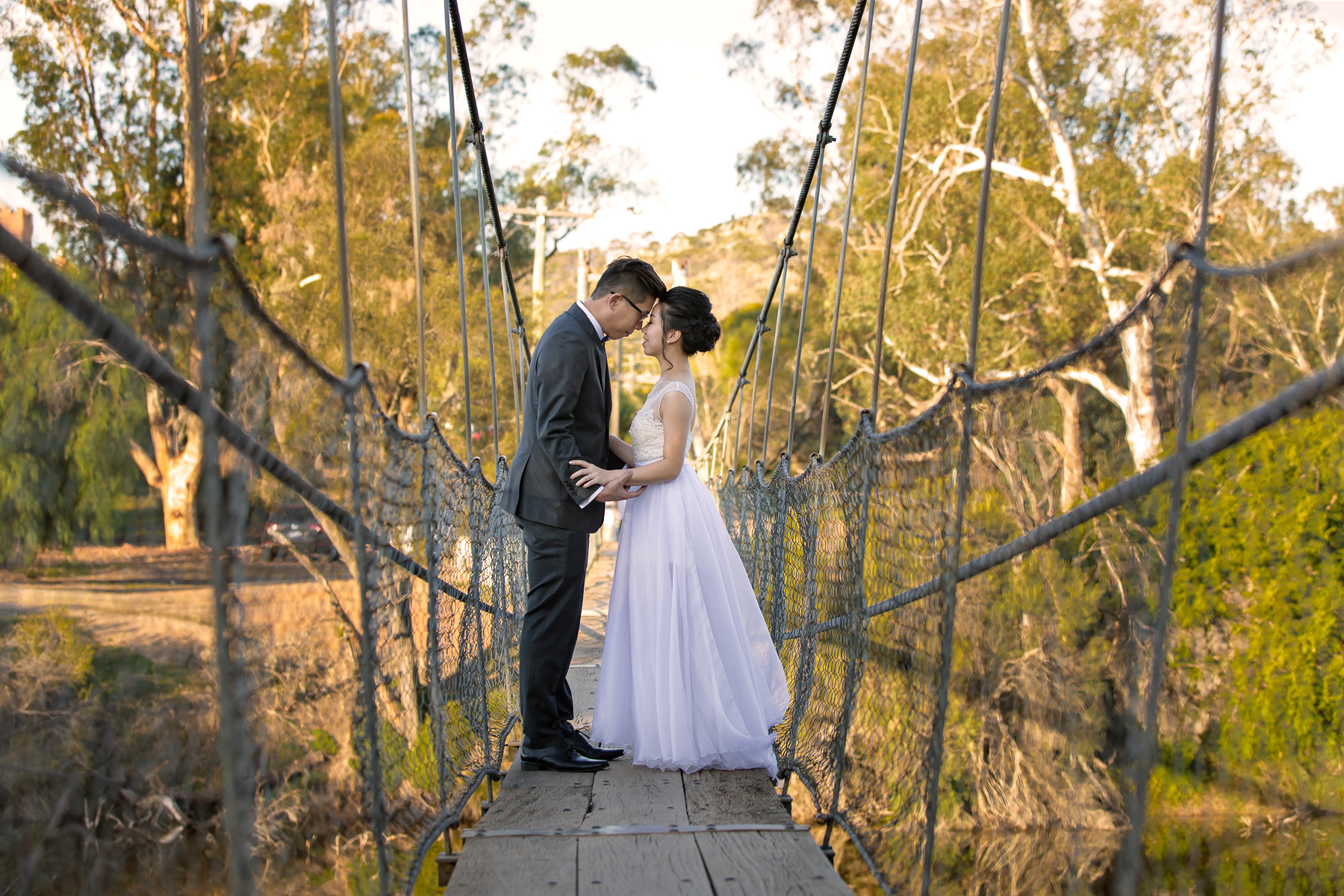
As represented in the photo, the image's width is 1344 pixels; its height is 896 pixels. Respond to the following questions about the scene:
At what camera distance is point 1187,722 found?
10.7 ft

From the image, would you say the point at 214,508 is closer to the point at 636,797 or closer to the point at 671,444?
the point at 636,797

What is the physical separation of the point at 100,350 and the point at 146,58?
999 cm

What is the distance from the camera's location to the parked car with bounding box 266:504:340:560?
1.06 meters

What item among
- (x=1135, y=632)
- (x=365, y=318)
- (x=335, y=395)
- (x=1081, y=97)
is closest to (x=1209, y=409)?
(x=1135, y=632)

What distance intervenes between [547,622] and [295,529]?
0.77 m

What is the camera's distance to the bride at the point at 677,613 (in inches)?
72.6

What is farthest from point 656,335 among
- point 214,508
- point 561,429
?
point 214,508

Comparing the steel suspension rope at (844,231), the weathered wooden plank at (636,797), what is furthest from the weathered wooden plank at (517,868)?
the steel suspension rope at (844,231)

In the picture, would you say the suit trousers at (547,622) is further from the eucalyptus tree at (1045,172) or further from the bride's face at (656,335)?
the eucalyptus tree at (1045,172)

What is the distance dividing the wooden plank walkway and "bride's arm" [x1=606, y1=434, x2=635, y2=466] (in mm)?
583

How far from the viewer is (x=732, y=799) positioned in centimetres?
169

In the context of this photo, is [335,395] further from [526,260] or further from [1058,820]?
[526,260]

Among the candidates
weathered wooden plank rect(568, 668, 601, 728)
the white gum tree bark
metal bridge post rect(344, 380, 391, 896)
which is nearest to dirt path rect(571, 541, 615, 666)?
weathered wooden plank rect(568, 668, 601, 728)

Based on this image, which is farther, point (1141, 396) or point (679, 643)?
point (1141, 396)
